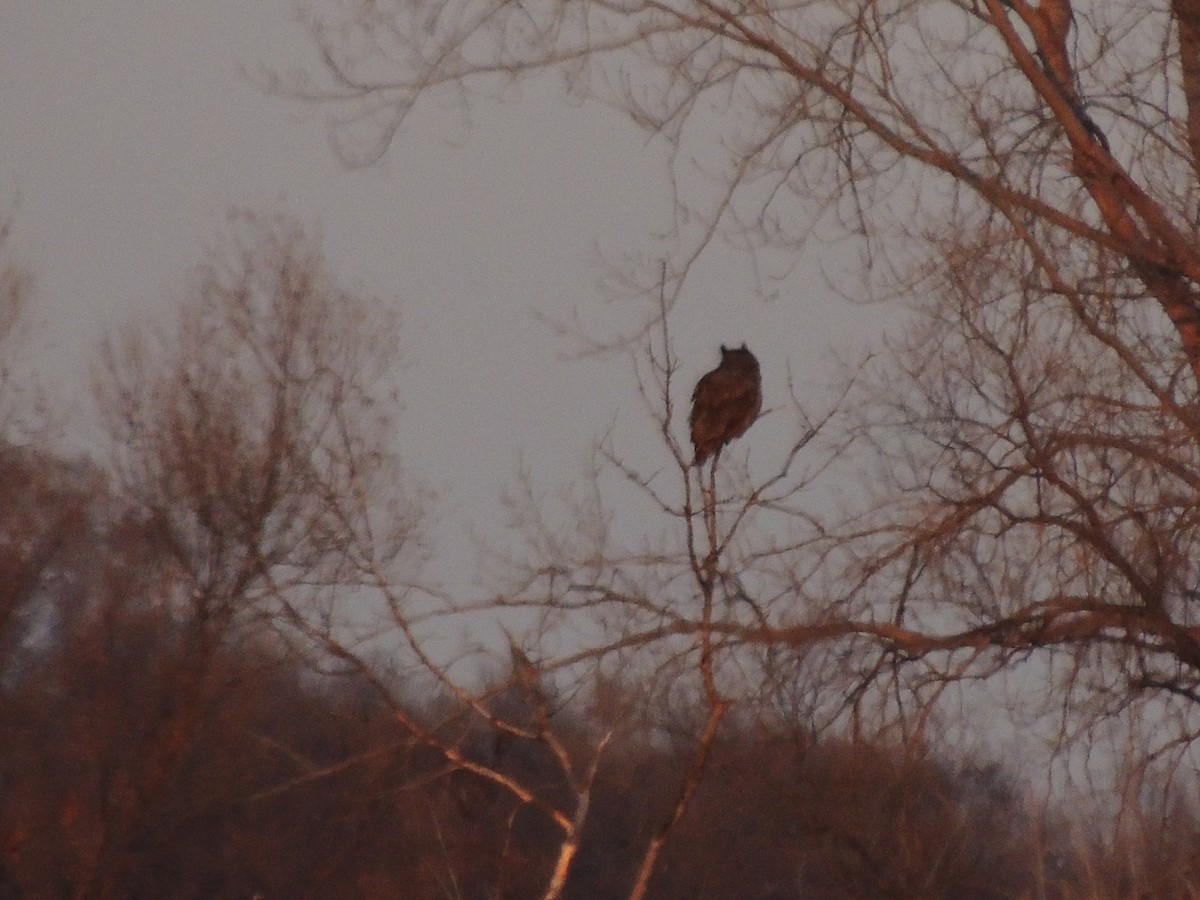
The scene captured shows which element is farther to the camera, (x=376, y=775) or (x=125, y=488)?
(x=125, y=488)

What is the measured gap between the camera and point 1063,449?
6.46 metres

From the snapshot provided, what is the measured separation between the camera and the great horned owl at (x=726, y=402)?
710cm

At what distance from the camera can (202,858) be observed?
78.0 feet

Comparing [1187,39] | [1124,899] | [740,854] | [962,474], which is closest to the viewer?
[1187,39]

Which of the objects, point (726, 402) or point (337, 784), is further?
point (337, 784)

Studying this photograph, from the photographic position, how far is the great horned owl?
710cm

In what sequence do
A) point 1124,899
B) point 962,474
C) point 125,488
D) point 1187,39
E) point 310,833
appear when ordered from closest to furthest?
1. point 1187,39
2. point 962,474
3. point 1124,899
4. point 125,488
5. point 310,833

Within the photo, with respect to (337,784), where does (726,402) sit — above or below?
below

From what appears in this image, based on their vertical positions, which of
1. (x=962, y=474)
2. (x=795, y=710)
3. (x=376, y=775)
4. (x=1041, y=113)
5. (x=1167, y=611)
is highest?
(x=1041, y=113)

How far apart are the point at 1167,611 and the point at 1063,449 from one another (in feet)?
2.53

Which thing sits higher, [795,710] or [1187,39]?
[1187,39]

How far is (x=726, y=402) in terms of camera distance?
751cm

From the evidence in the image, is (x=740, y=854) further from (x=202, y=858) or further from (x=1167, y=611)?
(x=1167, y=611)

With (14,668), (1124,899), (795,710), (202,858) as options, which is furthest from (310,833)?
(795,710)
